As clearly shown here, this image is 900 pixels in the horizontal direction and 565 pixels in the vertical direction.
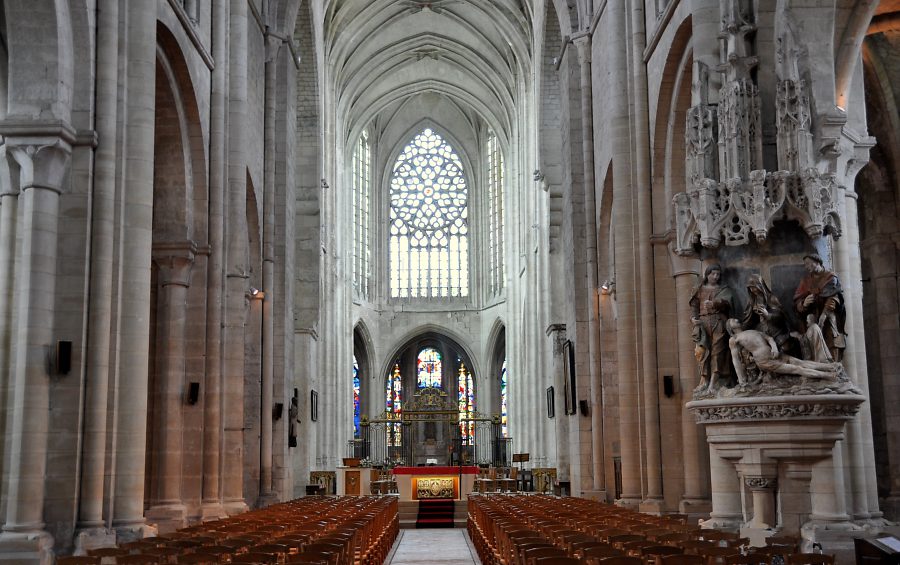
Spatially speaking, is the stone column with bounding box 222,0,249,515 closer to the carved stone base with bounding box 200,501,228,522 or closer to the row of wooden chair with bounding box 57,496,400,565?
the carved stone base with bounding box 200,501,228,522

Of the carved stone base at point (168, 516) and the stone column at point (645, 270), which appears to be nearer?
the carved stone base at point (168, 516)

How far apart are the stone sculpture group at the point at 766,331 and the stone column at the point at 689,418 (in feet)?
16.5

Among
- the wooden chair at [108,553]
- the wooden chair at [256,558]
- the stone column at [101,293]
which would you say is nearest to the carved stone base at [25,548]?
the stone column at [101,293]

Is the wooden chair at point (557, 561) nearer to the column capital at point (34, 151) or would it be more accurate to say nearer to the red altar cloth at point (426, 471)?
the column capital at point (34, 151)

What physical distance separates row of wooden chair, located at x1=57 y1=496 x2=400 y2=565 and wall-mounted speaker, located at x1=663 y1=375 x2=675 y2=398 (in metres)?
5.89

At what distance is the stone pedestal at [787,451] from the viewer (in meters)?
11.9

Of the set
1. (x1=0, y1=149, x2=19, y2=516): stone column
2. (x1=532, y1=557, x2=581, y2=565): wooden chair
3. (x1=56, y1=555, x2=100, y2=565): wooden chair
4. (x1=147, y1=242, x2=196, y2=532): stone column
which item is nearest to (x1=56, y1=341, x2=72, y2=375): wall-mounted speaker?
(x1=0, y1=149, x2=19, y2=516): stone column

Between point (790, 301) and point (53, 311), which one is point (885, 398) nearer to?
point (790, 301)

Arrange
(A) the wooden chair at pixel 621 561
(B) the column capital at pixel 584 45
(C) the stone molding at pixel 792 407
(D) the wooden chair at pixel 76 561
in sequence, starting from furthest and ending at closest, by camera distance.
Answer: (B) the column capital at pixel 584 45, (C) the stone molding at pixel 792 407, (D) the wooden chair at pixel 76 561, (A) the wooden chair at pixel 621 561

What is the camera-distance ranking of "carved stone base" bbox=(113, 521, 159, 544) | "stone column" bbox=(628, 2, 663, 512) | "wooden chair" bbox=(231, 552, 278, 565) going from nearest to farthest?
"wooden chair" bbox=(231, 552, 278, 565)
"carved stone base" bbox=(113, 521, 159, 544)
"stone column" bbox=(628, 2, 663, 512)

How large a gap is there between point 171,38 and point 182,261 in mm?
4262

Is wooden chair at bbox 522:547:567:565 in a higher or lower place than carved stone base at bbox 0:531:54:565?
higher

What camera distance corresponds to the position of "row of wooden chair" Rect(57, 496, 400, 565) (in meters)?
9.50

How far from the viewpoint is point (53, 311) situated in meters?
13.5
